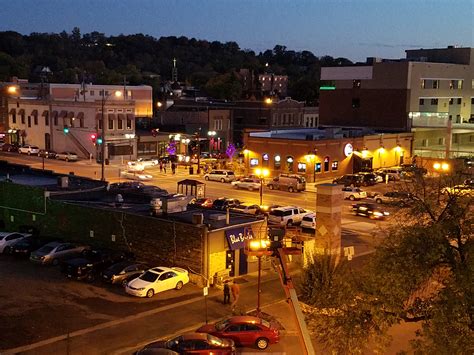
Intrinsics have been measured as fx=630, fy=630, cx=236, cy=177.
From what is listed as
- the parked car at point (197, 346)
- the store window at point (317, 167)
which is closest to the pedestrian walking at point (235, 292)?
the parked car at point (197, 346)

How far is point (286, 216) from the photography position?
40.3 m

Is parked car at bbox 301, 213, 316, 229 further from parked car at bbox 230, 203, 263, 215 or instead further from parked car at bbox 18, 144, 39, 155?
parked car at bbox 18, 144, 39, 155

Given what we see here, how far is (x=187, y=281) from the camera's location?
88.1 feet

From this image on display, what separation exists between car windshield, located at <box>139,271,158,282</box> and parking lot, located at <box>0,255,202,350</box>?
74cm

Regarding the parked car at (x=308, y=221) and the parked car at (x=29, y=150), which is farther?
the parked car at (x=29, y=150)

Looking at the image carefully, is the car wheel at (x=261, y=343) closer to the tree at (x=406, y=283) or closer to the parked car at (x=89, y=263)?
the tree at (x=406, y=283)

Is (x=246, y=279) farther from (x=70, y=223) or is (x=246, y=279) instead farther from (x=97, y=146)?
(x=97, y=146)

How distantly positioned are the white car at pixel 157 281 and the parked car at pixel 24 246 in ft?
25.8

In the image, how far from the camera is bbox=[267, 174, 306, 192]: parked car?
174 feet

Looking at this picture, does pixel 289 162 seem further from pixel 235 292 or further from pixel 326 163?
pixel 235 292

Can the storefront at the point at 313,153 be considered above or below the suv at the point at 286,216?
above

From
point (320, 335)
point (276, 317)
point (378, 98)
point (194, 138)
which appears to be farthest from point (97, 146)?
point (320, 335)

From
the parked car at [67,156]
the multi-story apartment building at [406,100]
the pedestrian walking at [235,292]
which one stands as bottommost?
the pedestrian walking at [235,292]

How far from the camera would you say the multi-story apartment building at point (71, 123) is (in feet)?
231
